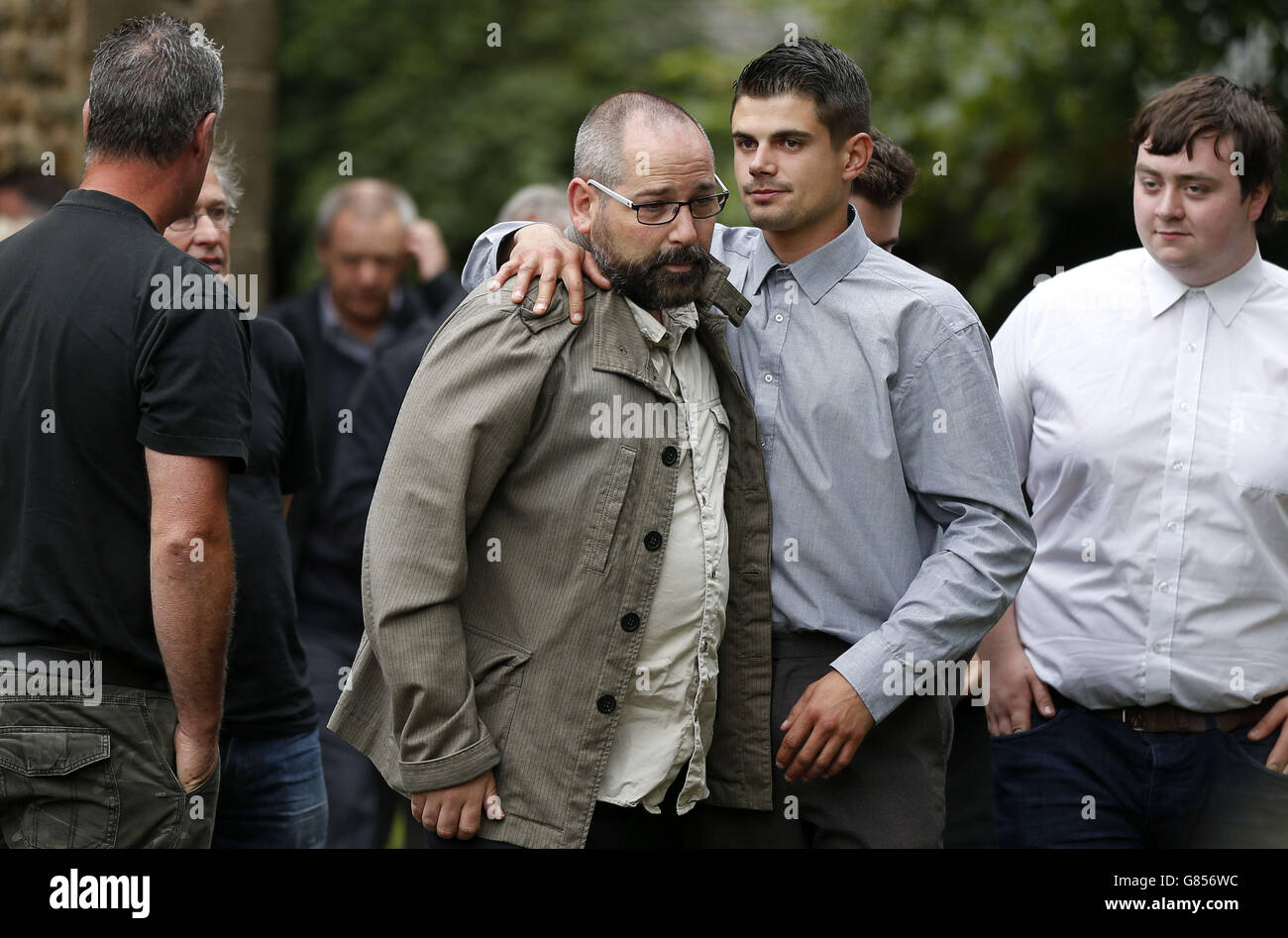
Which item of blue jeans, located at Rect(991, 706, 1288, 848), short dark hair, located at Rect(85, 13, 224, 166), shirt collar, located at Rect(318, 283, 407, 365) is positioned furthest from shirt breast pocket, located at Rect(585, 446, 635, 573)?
shirt collar, located at Rect(318, 283, 407, 365)

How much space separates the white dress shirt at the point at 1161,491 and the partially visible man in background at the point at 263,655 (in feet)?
5.76

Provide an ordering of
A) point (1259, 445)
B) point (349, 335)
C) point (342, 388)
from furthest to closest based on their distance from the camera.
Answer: point (349, 335) < point (342, 388) < point (1259, 445)

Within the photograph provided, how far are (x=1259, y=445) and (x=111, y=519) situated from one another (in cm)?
241

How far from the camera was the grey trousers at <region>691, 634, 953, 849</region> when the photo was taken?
125 inches

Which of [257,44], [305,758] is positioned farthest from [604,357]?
[257,44]

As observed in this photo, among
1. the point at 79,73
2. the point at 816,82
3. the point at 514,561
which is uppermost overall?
the point at 79,73

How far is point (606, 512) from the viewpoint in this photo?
299cm

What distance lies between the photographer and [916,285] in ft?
10.9

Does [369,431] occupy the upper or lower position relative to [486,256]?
lower

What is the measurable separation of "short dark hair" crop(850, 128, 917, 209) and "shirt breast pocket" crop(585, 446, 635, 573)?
1315mm

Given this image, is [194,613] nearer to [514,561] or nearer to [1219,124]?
[514,561]

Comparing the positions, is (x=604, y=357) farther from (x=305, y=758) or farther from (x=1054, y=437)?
(x=305, y=758)

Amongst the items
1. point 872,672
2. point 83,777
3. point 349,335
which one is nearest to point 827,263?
point 872,672

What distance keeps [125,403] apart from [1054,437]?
2.02 m
